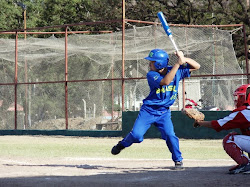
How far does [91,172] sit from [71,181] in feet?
4.30

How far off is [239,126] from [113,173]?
1858 mm

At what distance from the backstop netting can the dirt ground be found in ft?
34.7

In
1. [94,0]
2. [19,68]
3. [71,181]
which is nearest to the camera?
[71,181]

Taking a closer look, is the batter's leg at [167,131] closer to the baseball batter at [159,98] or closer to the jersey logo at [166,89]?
the baseball batter at [159,98]

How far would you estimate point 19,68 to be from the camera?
1022 inches

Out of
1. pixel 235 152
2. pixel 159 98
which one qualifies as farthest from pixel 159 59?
pixel 235 152

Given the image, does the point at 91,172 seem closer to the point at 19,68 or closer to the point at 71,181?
the point at 71,181

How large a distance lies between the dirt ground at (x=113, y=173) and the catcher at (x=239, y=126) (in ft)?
0.69

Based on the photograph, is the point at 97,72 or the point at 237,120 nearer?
the point at 237,120

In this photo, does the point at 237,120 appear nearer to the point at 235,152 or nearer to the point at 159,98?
the point at 235,152

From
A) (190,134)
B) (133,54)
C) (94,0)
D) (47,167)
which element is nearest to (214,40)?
(133,54)

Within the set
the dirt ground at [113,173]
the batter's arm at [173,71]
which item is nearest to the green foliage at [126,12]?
the dirt ground at [113,173]

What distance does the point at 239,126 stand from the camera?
27.2 ft

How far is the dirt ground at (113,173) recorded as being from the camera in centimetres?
761
